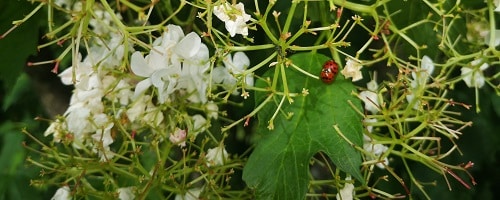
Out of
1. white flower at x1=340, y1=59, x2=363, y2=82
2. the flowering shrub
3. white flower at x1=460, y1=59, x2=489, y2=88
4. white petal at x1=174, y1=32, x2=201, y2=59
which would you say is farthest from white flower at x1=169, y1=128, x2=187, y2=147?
white flower at x1=460, y1=59, x2=489, y2=88

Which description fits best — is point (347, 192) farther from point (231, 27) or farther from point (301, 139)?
point (231, 27)

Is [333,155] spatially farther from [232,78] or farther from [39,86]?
[39,86]

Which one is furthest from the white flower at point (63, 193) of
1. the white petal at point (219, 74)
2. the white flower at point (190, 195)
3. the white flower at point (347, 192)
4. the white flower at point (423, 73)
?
the white flower at point (423, 73)

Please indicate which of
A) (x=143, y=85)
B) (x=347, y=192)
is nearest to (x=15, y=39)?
(x=143, y=85)

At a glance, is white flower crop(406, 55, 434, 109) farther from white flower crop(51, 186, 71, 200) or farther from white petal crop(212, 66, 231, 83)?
white flower crop(51, 186, 71, 200)

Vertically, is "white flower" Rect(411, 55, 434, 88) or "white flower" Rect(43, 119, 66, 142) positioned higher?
"white flower" Rect(411, 55, 434, 88)

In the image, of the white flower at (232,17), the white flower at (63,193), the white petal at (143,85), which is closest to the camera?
the white flower at (232,17)

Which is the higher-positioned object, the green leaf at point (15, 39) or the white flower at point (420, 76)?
the white flower at point (420, 76)

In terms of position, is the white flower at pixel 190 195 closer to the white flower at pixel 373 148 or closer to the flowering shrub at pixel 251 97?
the flowering shrub at pixel 251 97
